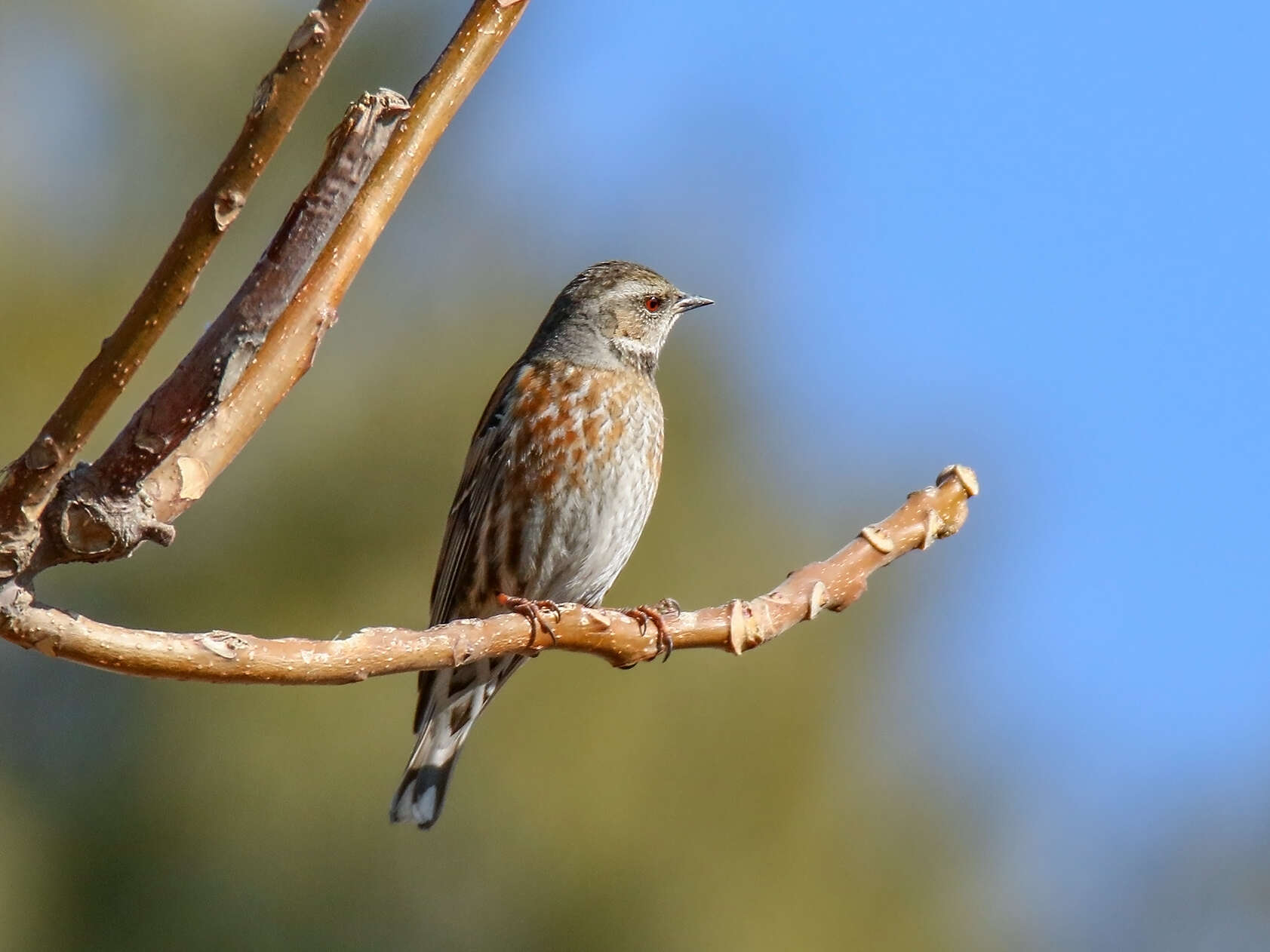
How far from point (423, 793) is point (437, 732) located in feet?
0.82

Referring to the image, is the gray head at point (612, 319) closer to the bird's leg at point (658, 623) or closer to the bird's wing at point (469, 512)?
the bird's wing at point (469, 512)

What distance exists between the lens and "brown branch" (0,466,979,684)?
8.80ft

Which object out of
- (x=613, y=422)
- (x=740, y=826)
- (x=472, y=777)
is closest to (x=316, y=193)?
(x=613, y=422)

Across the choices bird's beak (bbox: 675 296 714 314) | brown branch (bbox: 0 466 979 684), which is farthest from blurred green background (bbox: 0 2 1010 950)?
brown branch (bbox: 0 466 979 684)

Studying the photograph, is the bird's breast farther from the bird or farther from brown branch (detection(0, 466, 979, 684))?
brown branch (detection(0, 466, 979, 684))

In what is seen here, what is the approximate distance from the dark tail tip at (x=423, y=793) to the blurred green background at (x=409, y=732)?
9.18m

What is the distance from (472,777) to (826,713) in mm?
4433

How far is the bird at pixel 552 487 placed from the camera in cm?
585

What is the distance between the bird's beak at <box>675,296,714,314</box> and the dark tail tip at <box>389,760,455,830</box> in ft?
6.97

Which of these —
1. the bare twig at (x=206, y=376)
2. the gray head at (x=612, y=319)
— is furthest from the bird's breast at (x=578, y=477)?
the bare twig at (x=206, y=376)

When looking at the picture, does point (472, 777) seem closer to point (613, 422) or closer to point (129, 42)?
point (613, 422)

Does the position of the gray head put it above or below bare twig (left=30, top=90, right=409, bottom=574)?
above

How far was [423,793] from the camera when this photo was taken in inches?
248

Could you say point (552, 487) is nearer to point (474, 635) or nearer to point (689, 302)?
point (689, 302)
